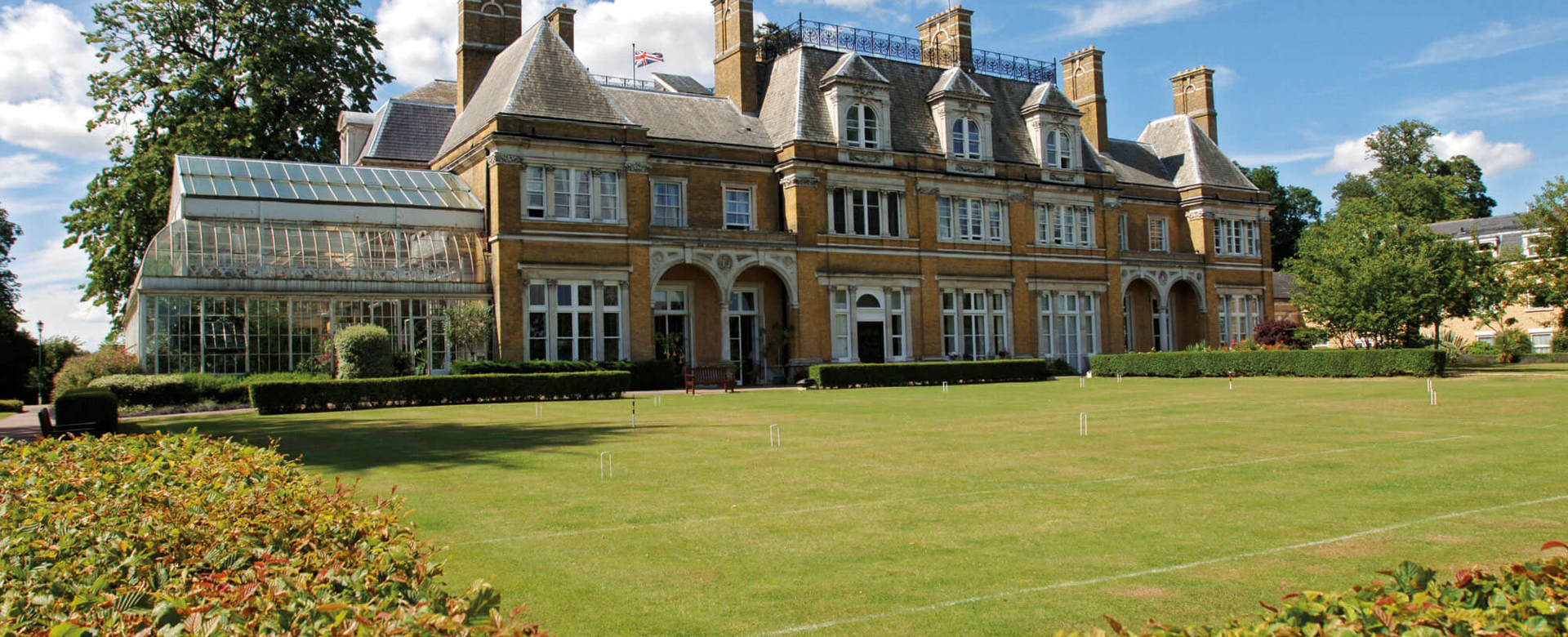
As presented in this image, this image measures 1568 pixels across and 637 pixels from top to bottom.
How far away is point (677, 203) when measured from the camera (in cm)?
3841

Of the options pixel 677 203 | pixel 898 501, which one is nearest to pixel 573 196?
pixel 677 203

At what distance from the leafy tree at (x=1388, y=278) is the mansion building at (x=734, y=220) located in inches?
361

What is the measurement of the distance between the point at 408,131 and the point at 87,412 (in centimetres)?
2701

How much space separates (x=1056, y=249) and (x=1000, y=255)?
3200 millimetres

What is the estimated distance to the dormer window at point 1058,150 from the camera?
4669 centimetres

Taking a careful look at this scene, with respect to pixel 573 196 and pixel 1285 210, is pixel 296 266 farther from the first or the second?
pixel 1285 210

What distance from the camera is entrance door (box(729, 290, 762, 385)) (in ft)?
130

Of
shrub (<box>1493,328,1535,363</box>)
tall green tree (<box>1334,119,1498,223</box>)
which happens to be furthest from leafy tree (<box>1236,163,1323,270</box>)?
shrub (<box>1493,328,1535,363</box>)

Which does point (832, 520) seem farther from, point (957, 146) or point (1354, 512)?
point (957, 146)

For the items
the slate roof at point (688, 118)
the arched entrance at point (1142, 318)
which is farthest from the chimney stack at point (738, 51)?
the arched entrance at point (1142, 318)

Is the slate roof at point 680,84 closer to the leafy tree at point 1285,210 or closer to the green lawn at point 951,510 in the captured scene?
the green lawn at point 951,510

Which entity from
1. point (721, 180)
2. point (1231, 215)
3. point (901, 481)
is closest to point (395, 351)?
point (721, 180)

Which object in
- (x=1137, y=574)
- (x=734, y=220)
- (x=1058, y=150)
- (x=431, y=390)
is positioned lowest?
(x=1137, y=574)

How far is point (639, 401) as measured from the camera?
26.8 m
